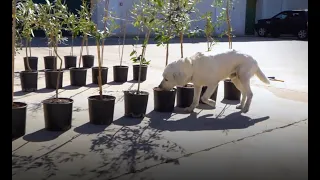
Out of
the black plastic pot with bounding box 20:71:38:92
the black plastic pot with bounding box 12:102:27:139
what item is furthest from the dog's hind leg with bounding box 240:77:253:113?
the black plastic pot with bounding box 20:71:38:92

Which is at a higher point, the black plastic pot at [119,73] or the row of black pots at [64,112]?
the black plastic pot at [119,73]

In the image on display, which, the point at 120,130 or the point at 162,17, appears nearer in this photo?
the point at 120,130

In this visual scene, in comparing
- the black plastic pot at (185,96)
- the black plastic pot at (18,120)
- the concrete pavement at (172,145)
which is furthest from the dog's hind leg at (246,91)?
the black plastic pot at (18,120)

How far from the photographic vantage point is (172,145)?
16.6ft

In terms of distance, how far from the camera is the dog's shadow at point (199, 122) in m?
5.95

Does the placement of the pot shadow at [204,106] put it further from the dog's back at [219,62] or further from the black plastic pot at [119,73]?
the black plastic pot at [119,73]

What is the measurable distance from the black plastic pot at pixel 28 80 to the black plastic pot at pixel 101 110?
275 centimetres

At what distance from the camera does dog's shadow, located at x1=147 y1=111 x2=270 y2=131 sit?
19.5ft

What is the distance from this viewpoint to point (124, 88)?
8.90 metres

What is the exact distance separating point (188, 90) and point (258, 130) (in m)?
1.67

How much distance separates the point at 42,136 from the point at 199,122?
7.80 ft

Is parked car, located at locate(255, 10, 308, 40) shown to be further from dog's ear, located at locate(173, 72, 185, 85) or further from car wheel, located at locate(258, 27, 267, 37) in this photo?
dog's ear, located at locate(173, 72, 185, 85)

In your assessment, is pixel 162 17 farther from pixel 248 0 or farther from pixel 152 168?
pixel 248 0
